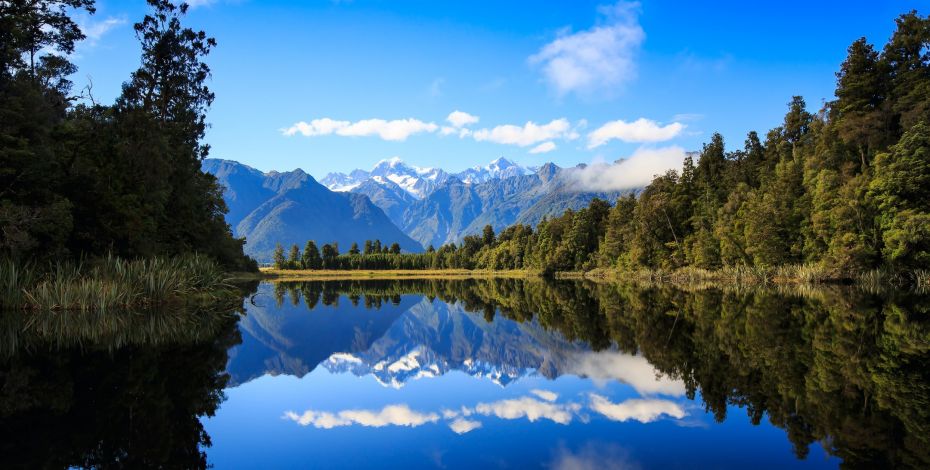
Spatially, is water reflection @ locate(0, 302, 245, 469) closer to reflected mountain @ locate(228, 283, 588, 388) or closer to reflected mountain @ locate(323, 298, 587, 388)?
reflected mountain @ locate(228, 283, 588, 388)

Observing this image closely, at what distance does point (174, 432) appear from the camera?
29.8ft

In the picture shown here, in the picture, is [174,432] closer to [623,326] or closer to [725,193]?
[623,326]

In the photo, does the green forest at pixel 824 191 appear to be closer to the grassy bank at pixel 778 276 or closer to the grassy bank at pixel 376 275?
the grassy bank at pixel 778 276

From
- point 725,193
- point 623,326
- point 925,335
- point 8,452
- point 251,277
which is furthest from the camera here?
point 251,277

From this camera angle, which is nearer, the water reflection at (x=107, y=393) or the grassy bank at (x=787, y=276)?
the water reflection at (x=107, y=393)

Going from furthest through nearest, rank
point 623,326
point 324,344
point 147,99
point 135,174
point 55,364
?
1. point 147,99
2. point 135,174
3. point 623,326
4. point 324,344
5. point 55,364

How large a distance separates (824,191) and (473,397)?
59.4 metres

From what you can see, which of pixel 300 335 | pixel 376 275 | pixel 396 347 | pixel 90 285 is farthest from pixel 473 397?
pixel 376 275

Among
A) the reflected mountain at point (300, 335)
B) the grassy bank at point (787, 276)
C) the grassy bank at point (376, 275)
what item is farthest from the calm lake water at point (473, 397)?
the grassy bank at point (376, 275)

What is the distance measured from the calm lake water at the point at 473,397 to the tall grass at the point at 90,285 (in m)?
1.75

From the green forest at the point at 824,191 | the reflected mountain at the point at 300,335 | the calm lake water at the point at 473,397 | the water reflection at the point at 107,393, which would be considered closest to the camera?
the water reflection at the point at 107,393

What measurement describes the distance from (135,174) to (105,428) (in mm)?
29506

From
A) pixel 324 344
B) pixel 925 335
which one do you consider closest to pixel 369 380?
pixel 324 344

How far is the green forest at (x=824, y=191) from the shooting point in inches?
1964
